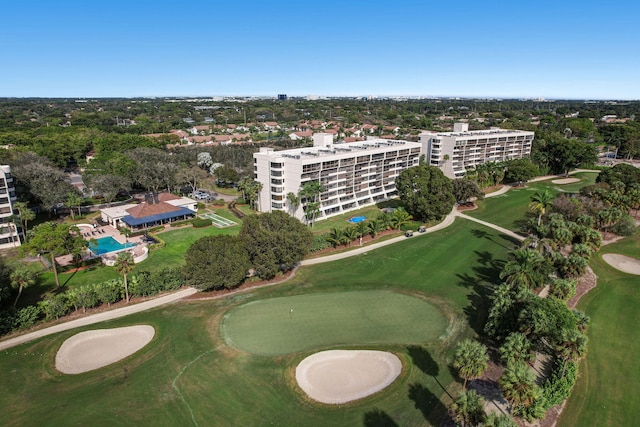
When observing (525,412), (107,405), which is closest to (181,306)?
(107,405)

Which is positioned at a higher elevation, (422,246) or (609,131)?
(609,131)

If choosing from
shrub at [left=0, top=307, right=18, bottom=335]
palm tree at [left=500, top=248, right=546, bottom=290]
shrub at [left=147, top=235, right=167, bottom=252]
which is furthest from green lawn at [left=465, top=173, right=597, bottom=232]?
shrub at [left=0, top=307, right=18, bottom=335]

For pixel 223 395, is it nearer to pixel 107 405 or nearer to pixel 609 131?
pixel 107 405

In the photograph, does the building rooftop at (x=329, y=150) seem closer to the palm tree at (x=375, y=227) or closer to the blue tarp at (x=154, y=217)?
the blue tarp at (x=154, y=217)

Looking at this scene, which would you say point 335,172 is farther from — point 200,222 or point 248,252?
point 248,252

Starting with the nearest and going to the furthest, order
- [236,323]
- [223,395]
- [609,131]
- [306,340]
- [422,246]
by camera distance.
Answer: [223,395] → [306,340] → [236,323] → [422,246] → [609,131]

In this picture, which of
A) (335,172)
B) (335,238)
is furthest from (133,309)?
(335,172)

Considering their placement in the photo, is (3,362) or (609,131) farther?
(609,131)
